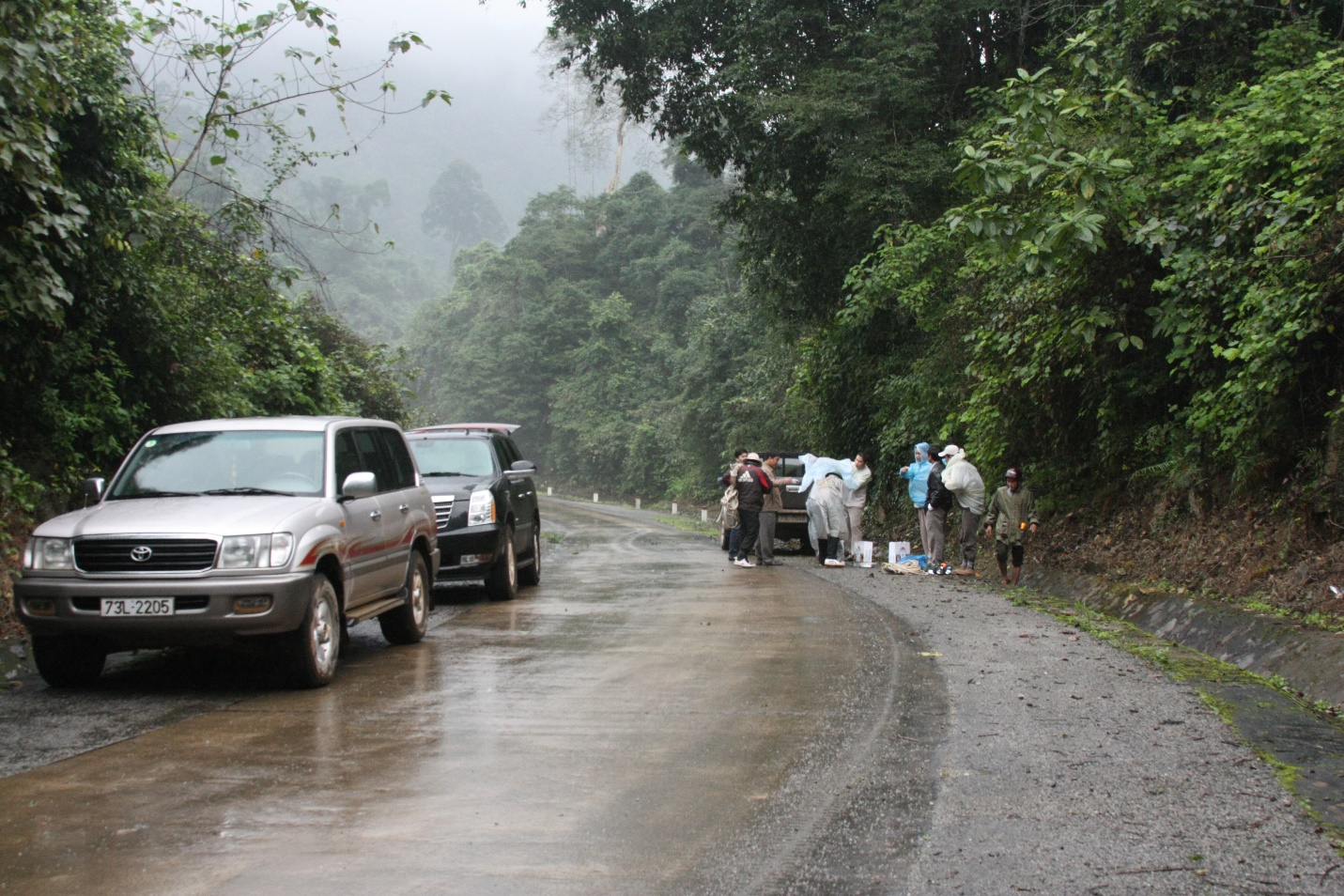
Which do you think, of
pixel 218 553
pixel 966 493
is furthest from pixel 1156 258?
pixel 218 553

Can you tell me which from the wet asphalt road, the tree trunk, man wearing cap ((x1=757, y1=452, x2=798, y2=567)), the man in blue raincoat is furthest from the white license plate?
the tree trunk

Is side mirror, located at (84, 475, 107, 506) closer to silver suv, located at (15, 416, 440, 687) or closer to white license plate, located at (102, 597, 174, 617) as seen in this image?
silver suv, located at (15, 416, 440, 687)

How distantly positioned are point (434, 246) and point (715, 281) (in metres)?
137

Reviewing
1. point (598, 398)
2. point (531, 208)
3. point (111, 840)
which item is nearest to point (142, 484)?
point (111, 840)

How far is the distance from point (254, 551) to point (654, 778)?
140 inches

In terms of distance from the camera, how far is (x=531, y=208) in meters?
77.2

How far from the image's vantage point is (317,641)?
27.7 ft

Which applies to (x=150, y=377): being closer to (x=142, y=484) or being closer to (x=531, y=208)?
(x=142, y=484)

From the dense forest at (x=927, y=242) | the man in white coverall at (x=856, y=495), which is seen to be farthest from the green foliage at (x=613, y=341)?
the man in white coverall at (x=856, y=495)

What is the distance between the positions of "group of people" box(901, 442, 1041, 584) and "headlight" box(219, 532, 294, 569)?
10435 mm

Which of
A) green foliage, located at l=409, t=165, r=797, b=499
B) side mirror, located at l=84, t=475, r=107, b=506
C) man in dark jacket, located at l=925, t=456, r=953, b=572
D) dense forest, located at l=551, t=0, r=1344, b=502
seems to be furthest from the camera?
green foliage, located at l=409, t=165, r=797, b=499

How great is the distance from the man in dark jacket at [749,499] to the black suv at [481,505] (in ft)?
12.5

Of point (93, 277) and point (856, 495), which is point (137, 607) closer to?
point (93, 277)

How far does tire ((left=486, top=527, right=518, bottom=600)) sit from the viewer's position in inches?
555
